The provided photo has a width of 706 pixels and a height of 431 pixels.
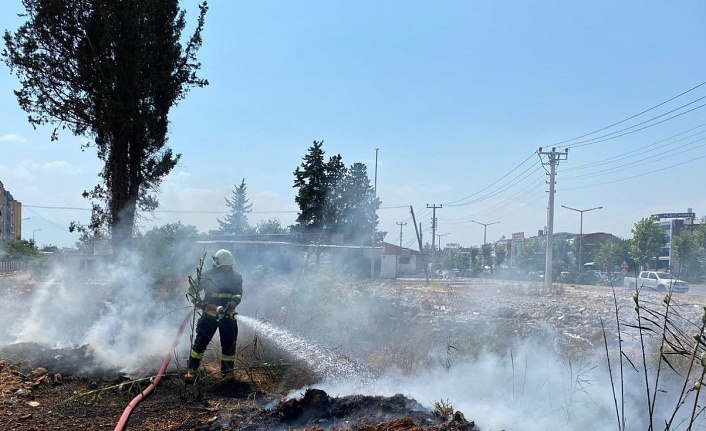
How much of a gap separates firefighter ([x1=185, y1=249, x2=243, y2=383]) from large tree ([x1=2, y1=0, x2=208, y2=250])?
328 inches

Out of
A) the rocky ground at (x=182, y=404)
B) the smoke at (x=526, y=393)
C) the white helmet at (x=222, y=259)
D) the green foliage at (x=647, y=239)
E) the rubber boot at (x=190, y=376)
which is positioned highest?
the green foliage at (x=647, y=239)

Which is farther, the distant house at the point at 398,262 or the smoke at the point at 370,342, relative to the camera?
the distant house at the point at 398,262

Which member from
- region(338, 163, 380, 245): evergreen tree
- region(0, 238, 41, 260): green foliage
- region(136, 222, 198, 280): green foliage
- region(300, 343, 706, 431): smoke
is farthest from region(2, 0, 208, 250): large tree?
region(338, 163, 380, 245): evergreen tree

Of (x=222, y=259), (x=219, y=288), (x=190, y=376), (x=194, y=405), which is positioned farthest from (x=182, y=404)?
(x=222, y=259)

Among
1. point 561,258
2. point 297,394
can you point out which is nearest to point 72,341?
point 297,394

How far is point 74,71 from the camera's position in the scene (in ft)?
43.4

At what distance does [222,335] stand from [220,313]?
330mm

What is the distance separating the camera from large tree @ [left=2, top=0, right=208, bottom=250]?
42.2 feet

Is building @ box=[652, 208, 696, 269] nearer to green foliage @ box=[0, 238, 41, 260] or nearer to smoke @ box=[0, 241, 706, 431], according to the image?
smoke @ box=[0, 241, 706, 431]

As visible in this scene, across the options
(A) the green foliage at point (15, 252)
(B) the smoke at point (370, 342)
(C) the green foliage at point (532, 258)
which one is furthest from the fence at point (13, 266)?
(C) the green foliage at point (532, 258)

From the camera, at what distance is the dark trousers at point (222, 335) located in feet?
20.7

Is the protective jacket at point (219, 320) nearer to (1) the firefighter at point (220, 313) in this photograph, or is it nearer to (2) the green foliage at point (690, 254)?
(1) the firefighter at point (220, 313)

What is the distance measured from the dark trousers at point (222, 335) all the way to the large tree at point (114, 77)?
858 cm

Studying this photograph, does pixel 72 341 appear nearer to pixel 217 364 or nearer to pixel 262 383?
pixel 217 364
